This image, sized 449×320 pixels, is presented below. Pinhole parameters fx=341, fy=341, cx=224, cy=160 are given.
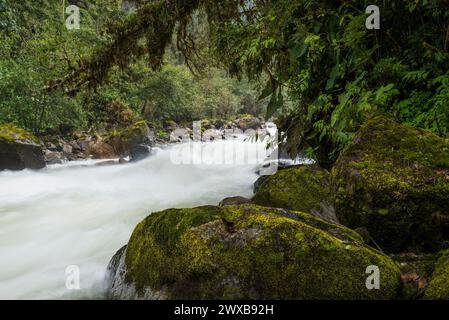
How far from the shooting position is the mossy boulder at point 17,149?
10.2m

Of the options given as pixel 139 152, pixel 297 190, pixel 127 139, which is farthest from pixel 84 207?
pixel 127 139

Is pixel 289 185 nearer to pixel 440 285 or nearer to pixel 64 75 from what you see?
pixel 440 285

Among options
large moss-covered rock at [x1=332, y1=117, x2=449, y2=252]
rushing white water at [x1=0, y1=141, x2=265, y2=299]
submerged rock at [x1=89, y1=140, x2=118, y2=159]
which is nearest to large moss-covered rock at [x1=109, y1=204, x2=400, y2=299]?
large moss-covered rock at [x1=332, y1=117, x2=449, y2=252]

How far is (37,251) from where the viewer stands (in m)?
4.89

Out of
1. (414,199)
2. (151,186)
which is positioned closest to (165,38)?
(151,186)

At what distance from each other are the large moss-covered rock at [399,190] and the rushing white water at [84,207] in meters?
2.54

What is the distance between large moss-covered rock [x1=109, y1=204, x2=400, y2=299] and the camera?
2111 millimetres

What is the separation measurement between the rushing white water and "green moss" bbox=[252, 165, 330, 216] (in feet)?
7.24

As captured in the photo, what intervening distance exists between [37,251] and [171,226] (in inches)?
129

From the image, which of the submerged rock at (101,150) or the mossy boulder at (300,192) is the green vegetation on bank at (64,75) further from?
the mossy boulder at (300,192)

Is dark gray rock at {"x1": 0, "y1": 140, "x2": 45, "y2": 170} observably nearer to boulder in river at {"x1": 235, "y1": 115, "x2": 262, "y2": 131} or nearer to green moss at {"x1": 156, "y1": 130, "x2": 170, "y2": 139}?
green moss at {"x1": 156, "y1": 130, "x2": 170, "y2": 139}

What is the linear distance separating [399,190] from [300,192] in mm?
1769

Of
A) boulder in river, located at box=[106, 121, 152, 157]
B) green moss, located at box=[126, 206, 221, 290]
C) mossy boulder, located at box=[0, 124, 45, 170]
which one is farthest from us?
boulder in river, located at box=[106, 121, 152, 157]
